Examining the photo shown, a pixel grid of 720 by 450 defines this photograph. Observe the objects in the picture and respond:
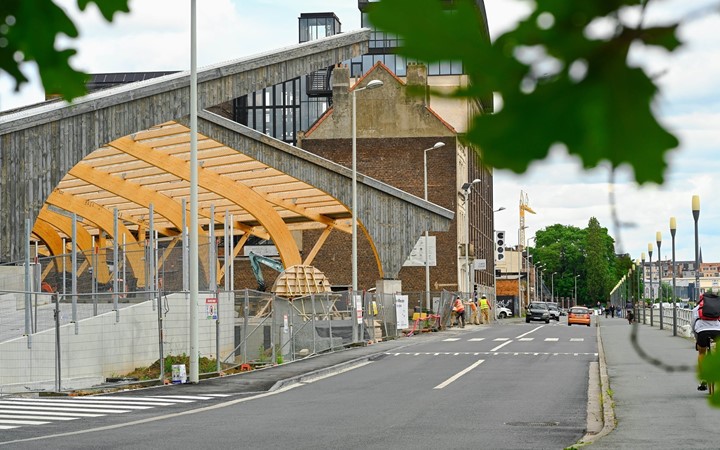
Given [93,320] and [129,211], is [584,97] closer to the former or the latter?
[93,320]

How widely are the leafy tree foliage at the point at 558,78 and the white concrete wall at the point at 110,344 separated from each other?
78.3 feet

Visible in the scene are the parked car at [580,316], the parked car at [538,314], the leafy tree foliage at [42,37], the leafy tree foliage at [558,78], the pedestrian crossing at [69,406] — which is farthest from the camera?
the parked car at [538,314]

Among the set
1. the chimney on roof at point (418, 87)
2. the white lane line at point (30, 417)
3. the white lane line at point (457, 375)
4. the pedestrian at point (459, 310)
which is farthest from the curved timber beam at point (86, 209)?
the chimney on roof at point (418, 87)

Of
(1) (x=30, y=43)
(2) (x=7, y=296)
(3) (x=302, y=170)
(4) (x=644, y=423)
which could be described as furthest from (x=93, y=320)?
(1) (x=30, y=43)

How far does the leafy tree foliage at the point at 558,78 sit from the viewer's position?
37.9 inches

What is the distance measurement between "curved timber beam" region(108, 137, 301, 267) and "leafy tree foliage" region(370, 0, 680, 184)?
35041 mm

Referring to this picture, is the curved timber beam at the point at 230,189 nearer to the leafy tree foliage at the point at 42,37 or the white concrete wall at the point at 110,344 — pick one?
the white concrete wall at the point at 110,344

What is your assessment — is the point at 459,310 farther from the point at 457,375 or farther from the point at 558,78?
the point at 558,78

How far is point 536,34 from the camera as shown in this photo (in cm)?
98

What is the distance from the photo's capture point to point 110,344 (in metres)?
26.8

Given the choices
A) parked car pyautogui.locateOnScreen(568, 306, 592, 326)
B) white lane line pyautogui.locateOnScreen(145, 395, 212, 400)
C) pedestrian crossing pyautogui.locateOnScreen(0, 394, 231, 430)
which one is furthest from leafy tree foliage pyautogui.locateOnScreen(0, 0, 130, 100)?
parked car pyautogui.locateOnScreen(568, 306, 592, 326)

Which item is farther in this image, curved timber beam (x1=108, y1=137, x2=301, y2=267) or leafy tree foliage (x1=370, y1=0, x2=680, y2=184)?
curved timber beam (x1=108, y1=137, x2=301, y2=267)

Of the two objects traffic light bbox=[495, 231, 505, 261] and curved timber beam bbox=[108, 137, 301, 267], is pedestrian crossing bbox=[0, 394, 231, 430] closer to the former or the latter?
curved timber beam bbox=[108, 137, 301, 267]

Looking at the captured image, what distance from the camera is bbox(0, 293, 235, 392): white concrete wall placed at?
24469 mm
